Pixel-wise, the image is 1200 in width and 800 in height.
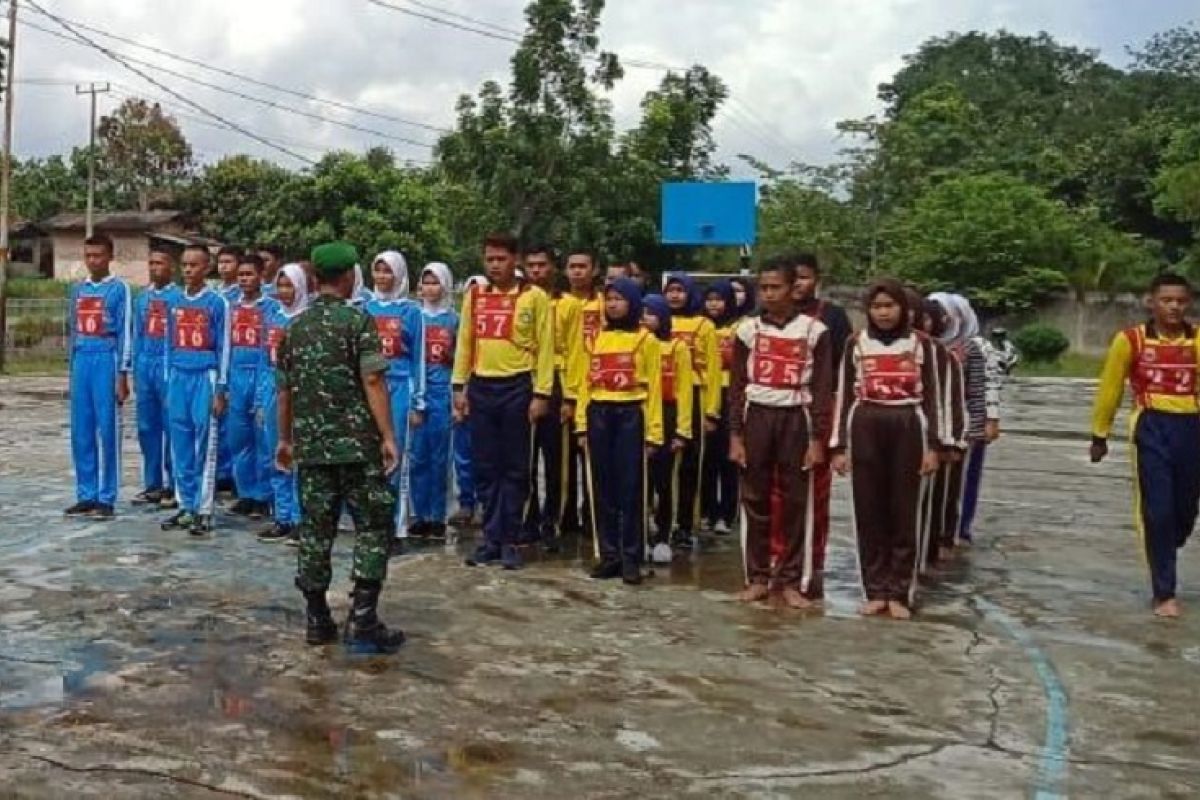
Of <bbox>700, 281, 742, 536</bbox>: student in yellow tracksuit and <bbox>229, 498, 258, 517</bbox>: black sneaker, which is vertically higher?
<bbox>700, 281, 742, 536</bbox>: student in yellow tracksuit

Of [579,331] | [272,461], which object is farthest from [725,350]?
[272,461]

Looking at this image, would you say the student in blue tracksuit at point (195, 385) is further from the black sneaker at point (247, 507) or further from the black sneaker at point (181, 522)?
the black sneaker at point (247, 507)

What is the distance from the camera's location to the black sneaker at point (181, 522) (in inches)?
351

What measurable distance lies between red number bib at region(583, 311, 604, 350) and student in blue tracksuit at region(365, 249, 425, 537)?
1.00 m

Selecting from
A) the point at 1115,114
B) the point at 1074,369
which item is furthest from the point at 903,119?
the point at 1074,369

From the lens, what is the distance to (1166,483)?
7.50 m

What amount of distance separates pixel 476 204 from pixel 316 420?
2333 cm

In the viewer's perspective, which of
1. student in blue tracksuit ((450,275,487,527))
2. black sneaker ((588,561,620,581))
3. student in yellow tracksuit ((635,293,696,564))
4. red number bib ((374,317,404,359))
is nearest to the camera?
black sneaker ((588,561,620,581))

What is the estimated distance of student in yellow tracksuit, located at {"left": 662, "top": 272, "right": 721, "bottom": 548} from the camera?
8.87 m

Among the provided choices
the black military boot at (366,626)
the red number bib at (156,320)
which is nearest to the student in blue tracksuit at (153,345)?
the red number bib at (156,320)

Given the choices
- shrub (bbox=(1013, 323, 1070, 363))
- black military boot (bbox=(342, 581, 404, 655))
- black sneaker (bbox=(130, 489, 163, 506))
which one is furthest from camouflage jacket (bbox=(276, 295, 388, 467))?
shrub (bbox=(1013, 323, 1070, 363))

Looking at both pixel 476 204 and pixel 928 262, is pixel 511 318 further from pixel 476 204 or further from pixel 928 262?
pixel 928 262

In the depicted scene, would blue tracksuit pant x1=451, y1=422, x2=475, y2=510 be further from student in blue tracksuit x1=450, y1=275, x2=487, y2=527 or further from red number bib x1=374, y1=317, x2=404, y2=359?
red number bib x1=374, y1=317, x2=404, y2=359

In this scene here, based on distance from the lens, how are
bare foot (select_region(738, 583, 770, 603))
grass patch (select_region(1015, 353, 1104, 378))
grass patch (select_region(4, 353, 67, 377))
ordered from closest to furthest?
bare foot (select_region(738, 583, 770, 603)), grass patch (select_region(4, 353, 67, 377)), grass patch (select_region(1015, 353, 1104, 378))
